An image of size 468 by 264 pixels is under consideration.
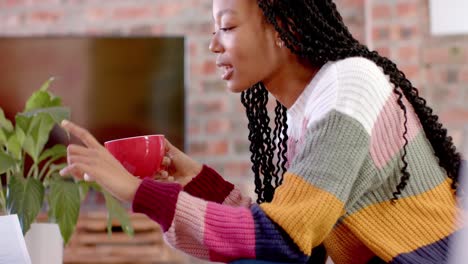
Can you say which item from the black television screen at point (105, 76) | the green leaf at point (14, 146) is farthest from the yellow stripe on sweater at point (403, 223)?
the black television screen at point (105, 76)

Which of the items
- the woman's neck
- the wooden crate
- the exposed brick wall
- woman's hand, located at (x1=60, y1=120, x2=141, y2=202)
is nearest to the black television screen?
the exposed brick wall

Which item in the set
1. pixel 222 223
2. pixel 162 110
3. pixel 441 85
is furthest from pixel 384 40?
pixel 222 223

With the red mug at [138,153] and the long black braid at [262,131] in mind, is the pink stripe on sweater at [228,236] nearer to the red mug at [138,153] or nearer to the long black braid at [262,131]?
the red mug at [138,153]

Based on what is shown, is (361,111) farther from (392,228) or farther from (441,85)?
(441,85)

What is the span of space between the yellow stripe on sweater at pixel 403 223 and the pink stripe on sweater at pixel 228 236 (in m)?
0.17

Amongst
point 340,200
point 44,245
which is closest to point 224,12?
point 340,200

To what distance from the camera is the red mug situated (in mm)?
1096

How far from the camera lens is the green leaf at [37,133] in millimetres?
1608

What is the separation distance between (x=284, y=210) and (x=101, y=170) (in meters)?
0.25

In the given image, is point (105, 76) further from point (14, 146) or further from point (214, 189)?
point (214, 189)

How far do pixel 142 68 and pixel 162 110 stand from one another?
0.20 meters

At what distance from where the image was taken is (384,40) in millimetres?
2869

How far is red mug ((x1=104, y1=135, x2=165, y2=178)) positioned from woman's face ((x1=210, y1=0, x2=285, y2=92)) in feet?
0.58

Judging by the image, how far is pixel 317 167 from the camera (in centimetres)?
98
